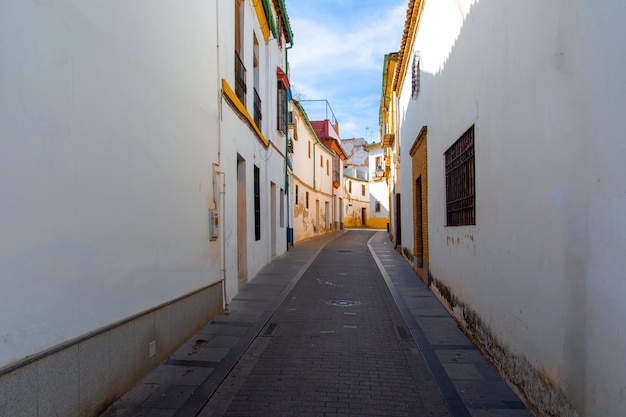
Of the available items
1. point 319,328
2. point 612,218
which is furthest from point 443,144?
A: point 612,218

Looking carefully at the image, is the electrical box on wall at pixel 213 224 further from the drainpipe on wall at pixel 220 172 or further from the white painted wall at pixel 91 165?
the white painted wall at pixel 91 165

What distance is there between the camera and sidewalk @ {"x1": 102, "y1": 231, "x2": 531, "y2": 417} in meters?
4.10

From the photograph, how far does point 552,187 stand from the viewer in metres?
3.39

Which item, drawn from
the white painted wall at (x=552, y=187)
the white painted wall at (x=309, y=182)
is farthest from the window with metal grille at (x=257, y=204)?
the white painted wall at (x=309, y=182)

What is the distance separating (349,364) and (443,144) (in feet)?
14.1

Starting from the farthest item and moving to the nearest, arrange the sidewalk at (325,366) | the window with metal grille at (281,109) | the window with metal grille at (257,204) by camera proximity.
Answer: the window with metal grille at (281,109)
the window with metal grille at (257,204)
the sidewalk at (325,366)

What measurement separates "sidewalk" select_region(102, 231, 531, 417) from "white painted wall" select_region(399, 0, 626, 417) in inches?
24.3

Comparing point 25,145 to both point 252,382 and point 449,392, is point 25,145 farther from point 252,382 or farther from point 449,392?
point 449,392

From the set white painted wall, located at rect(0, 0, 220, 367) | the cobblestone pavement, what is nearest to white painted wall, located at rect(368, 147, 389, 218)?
the cobblestone pavement

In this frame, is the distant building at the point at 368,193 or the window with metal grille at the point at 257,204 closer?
the window with metal grille at the point at 257,204

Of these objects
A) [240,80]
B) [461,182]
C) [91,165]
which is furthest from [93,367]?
[240,80]

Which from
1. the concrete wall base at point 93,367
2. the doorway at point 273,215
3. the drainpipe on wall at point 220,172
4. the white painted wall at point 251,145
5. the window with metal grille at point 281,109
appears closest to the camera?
the concrete wall base at point 93,367

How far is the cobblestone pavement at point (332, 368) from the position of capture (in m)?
4.11

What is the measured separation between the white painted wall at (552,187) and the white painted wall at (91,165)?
137 inches
